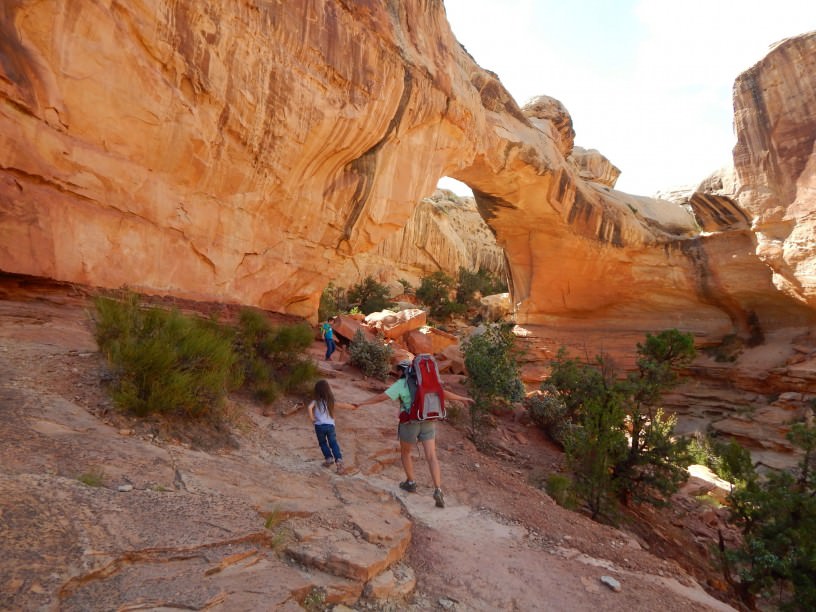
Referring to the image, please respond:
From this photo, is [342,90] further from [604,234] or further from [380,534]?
[604,234]

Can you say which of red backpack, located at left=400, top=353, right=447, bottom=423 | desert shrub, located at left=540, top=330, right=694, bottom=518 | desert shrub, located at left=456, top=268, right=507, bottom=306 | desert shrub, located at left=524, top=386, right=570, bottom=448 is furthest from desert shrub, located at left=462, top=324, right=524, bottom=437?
desert shrub, located at left=456, top=268, right=507, bottom=306

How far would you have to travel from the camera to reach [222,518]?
2.48 meters

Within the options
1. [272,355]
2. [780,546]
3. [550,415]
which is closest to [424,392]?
[272,355]

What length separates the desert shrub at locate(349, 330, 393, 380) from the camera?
956 centimetres

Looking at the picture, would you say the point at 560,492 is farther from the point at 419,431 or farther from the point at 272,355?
the point at 272,355

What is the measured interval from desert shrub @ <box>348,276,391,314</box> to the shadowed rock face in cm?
1020

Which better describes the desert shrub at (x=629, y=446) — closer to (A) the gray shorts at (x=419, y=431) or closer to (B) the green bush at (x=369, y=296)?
(A) the gray shorts at (x=419, y=431)

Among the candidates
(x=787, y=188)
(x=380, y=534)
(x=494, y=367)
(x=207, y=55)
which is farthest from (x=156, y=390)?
(x=787, y=188)

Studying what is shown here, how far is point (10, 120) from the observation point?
16.2 ft

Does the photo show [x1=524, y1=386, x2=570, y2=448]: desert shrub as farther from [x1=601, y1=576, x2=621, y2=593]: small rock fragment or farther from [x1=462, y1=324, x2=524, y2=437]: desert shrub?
[x1=601, y1=576, x2=621, y2=593]: small rock fragment

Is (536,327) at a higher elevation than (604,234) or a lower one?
lower

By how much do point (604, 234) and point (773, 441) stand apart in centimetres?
759

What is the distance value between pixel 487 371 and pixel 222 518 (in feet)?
20.6

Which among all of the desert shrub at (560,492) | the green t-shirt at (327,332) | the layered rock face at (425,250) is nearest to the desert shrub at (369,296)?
the layered rock face at (425,250)
